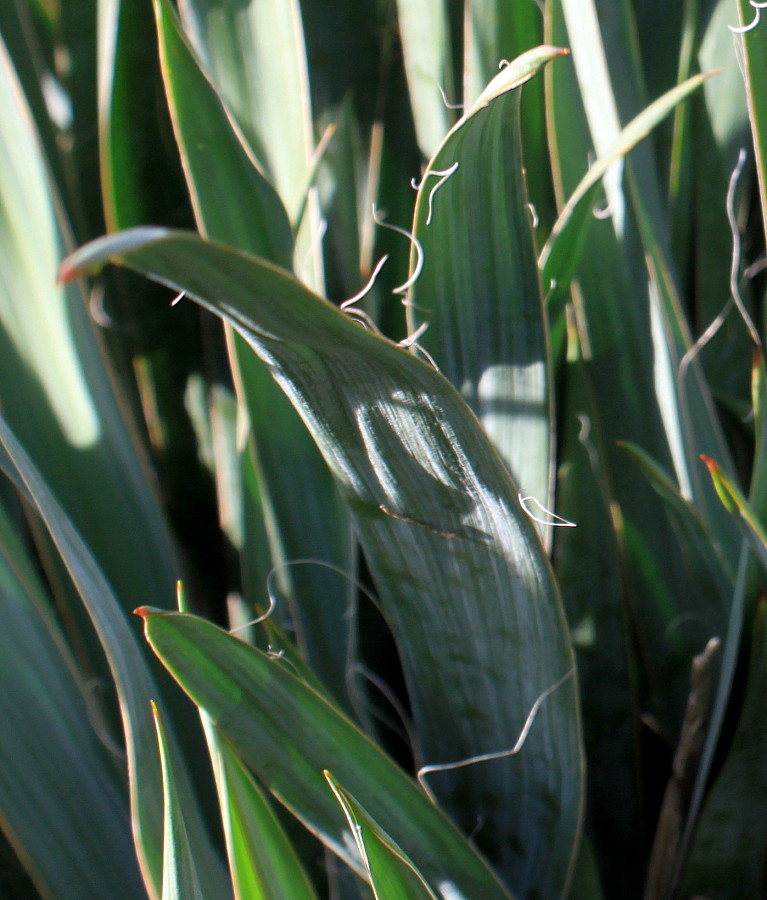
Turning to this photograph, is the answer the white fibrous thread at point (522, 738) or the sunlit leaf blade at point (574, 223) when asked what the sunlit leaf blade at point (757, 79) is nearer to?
the sunlit leaf blade at point (574, 223)

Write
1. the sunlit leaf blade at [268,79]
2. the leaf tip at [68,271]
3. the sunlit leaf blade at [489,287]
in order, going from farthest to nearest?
the sunlit leaf blade at [268,79] → the sunlit leaf blade at [489,287] → the leaf tip at [68,271]

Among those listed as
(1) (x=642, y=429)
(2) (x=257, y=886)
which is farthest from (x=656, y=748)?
(2) (x=257, y=886)

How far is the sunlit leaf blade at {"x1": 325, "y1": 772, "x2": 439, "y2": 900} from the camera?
0.25 meters

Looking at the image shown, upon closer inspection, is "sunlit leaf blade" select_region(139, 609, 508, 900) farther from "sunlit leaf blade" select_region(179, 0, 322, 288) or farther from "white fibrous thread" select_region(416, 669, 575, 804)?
"sunlit leaf blade" select_region(179, 0, 322, 288)

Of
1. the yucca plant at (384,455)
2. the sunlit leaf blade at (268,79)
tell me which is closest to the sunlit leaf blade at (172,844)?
the yucca plant at (384,455)

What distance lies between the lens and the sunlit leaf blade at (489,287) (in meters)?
0.27

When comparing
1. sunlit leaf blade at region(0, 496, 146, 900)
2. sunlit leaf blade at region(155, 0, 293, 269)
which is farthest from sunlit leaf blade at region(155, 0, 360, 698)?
sunlit leaf blade at region(0, 496, 146, 900)

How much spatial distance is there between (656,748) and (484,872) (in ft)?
0.73

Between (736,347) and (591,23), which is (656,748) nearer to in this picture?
(736,347)

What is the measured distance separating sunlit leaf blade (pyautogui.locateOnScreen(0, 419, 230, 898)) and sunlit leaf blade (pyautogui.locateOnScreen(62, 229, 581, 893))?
0.10m

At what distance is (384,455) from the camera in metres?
0.27

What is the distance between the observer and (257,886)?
278 millimetres

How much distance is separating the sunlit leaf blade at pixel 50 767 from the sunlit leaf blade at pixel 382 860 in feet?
0.54

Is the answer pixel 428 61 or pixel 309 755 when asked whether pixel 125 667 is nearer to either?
pixel 309 755
